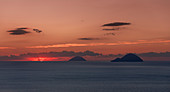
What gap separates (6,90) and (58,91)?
17.7 meters

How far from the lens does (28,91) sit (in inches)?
3068

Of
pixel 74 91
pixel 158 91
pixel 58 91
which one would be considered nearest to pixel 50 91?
pixel 58 91

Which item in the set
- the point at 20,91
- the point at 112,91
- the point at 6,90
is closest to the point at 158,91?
the point at 112,91

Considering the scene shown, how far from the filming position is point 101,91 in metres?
75.1

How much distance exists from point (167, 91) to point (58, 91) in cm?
3282

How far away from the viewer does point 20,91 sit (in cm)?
7800

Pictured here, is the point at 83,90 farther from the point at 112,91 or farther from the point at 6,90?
the point at 6,90

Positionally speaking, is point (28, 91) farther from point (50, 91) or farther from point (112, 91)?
point (112, 91)

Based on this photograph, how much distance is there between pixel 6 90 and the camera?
79938 mm

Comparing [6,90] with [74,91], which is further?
[6,90]

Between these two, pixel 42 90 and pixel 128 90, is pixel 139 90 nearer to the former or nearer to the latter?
pixel 128 90

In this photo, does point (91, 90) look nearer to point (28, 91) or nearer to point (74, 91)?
point (74, 91)

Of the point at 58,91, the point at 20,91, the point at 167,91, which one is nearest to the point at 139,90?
the point at 167,91

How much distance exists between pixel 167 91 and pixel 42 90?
38.2 meters
